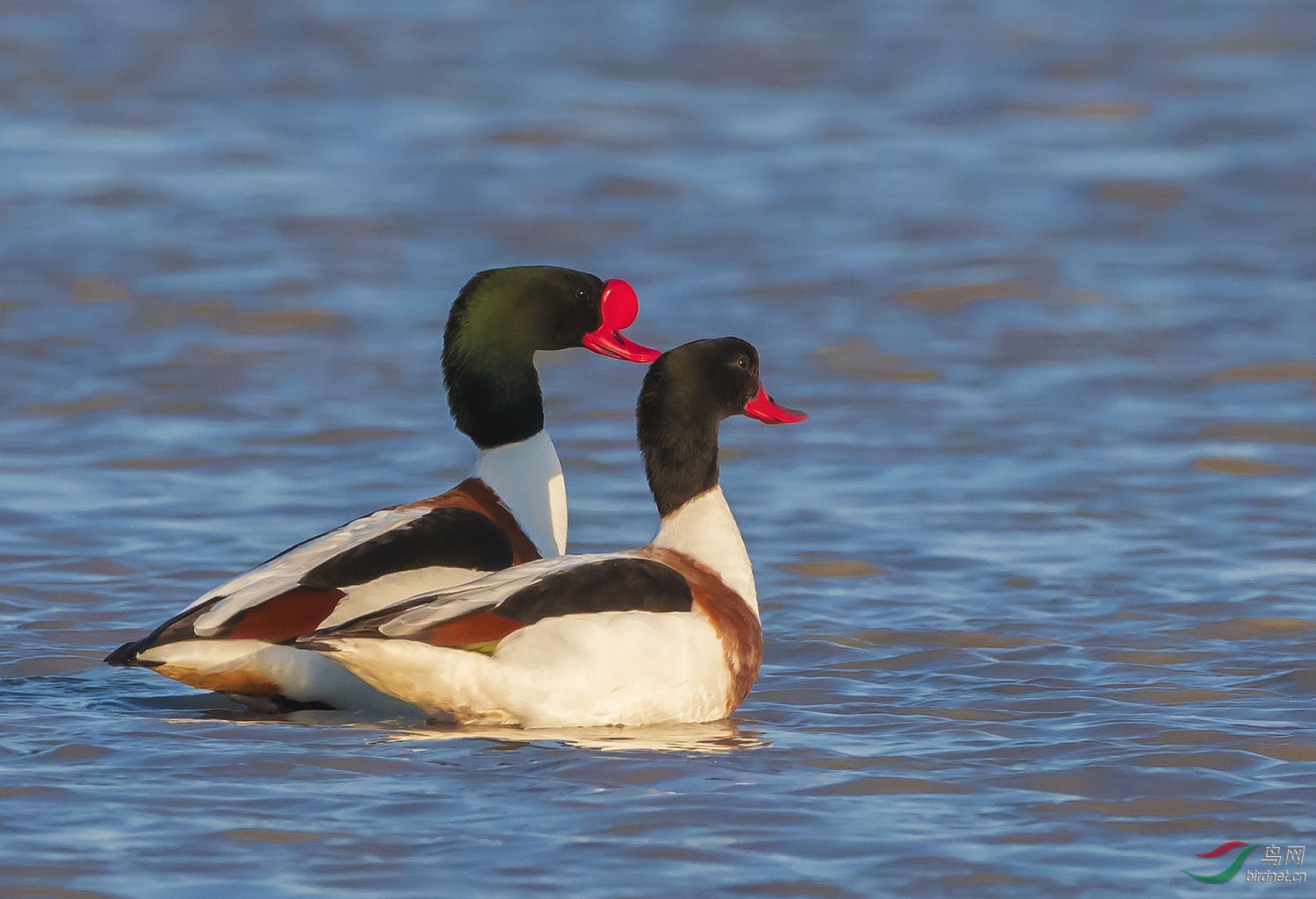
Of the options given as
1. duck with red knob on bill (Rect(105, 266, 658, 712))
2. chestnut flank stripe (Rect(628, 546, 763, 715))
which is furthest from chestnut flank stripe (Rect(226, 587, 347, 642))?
chestnut flank stripe (Rect(628, 546, 763, 715))

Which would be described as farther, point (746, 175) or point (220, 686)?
point (746, 175)

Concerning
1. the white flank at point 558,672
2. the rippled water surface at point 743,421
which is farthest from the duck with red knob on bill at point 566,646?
the rippled water surface at point 743,421

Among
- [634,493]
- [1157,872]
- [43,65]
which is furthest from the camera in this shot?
[43,65]

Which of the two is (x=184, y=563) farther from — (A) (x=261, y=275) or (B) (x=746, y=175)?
(B) (x=746, y=175)

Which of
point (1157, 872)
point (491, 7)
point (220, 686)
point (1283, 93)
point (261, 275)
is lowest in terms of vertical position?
point (1157, 872)

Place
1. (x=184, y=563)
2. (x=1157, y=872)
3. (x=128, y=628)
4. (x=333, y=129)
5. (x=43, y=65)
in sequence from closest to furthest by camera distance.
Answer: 1. (x=1157, y=872)
2. (x=128, y=628)
3. (x=184, y=563)
4. (x=333, y=129)
5. (x=43, y=65)

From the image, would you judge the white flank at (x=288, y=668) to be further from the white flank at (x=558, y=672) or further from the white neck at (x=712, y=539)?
the white neck at (x=712, y=539)

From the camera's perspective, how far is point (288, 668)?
6.97 m

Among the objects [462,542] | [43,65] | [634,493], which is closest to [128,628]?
[462,542]

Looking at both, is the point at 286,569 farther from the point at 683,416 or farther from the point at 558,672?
the point at 683,416

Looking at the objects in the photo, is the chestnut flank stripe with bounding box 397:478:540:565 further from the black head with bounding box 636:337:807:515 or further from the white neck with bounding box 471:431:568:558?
the black head with bounding box 636:337:807:515

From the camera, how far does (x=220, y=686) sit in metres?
7.00

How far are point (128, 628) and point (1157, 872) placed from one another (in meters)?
4.28

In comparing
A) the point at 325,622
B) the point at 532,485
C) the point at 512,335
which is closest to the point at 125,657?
the point at 325,622
